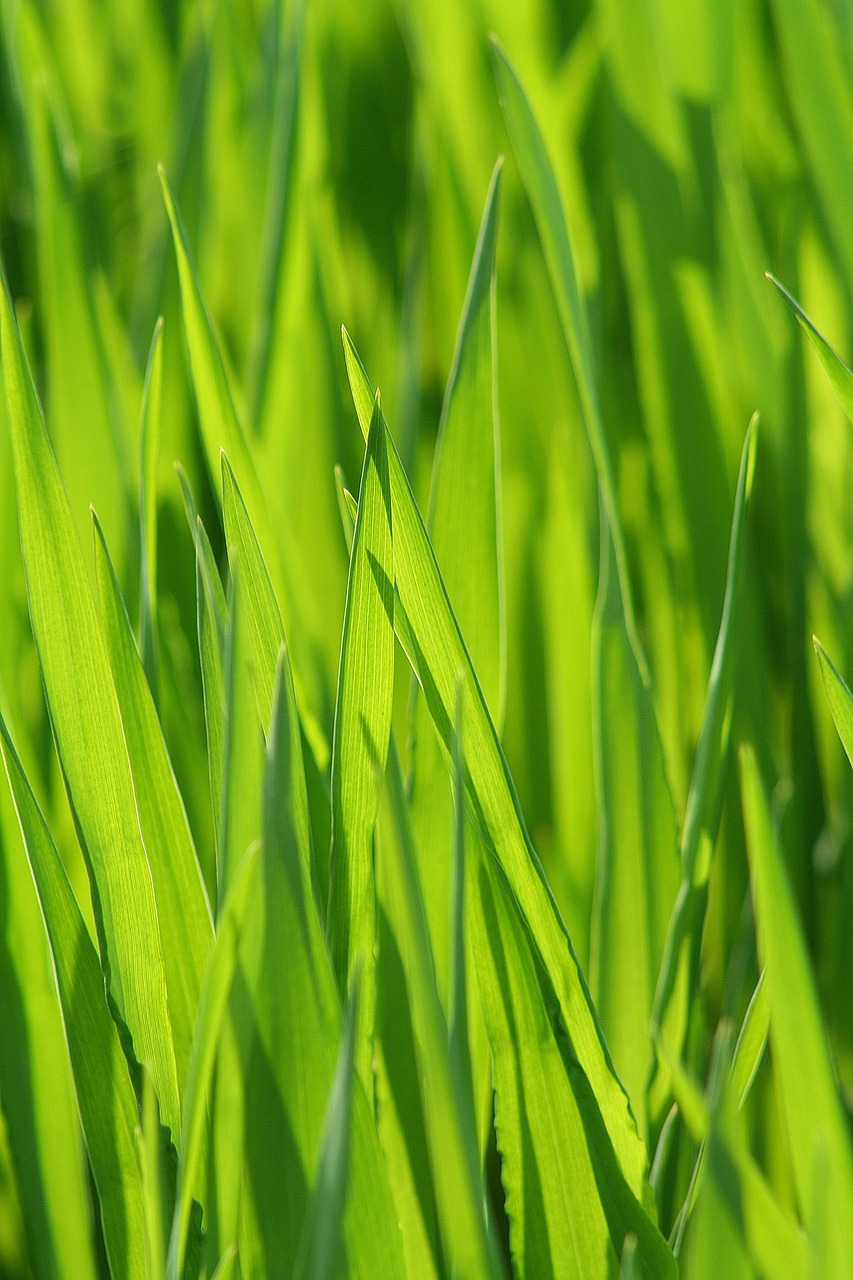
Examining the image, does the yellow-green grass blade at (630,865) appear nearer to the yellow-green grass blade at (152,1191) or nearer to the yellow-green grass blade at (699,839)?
the yellow-green grass blade at (699,839)

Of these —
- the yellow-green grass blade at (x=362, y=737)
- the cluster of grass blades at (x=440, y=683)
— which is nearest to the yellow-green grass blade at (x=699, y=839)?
the cluster of grass blades at (x=440, y=683)

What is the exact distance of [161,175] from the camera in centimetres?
37

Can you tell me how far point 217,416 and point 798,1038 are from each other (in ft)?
0.79

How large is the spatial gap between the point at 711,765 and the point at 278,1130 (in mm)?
159

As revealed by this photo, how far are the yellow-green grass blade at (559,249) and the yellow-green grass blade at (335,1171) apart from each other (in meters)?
0.19

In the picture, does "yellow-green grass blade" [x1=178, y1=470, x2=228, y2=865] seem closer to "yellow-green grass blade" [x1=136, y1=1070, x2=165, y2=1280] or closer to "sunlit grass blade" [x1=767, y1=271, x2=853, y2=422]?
"yellow-green grass blade" [x1=136, y1=1070, x2=165, y2=1280]

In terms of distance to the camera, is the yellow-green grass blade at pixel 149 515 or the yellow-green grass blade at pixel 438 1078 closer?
the yellow-green grass blade at pixel 438 1078

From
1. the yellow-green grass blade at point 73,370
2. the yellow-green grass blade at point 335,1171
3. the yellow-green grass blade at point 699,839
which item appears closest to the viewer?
the yellow-green grass blade at point 335,1171

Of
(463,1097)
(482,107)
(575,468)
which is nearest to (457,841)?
(463,1097)

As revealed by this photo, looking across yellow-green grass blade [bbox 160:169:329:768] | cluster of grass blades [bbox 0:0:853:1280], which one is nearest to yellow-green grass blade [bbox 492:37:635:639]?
cluster of grass blades [bbox 0:0:853:1280]

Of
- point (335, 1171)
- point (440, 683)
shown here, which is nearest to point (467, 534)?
point (440, 683)

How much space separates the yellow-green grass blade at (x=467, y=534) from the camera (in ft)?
1.09

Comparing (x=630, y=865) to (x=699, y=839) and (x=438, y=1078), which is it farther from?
(x=438, y=1078)

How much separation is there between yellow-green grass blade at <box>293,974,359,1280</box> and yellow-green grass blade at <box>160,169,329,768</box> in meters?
0.14
